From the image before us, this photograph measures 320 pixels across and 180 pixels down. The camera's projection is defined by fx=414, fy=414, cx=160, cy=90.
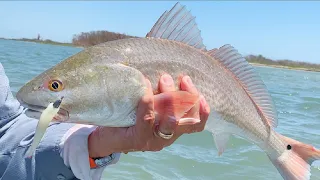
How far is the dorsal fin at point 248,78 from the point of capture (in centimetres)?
211

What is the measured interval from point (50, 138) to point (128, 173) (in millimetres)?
3731

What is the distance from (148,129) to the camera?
1.76 meters

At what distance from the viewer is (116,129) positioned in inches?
70.7

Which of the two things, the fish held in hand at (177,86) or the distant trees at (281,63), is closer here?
the fish held in hand at (177,86)

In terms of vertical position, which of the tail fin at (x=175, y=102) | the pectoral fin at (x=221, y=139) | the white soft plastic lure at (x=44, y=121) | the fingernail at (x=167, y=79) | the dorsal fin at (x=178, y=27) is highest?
the dorsal fin at (x=178, y=27)

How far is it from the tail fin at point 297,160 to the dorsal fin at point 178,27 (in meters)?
0.93

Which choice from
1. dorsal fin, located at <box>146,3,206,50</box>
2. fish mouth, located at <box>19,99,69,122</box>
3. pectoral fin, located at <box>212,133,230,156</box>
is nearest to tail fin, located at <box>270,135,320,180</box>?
pectoral fin, located at <box>212,133,230,156</box>

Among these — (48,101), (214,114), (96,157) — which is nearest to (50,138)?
(96,157)

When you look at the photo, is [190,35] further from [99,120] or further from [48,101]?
[48,101]

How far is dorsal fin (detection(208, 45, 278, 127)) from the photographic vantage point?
2.11 m

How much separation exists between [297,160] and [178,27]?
44.8 inches

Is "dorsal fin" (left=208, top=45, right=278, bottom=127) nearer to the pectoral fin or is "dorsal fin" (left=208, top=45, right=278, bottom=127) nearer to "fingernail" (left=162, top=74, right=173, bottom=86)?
the pectoral fin

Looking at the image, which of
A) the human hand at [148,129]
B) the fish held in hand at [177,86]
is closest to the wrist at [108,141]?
the human hand at [148,129]

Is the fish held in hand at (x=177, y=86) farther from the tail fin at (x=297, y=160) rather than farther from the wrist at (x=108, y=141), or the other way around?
the wrist at (x=108, y=141)
